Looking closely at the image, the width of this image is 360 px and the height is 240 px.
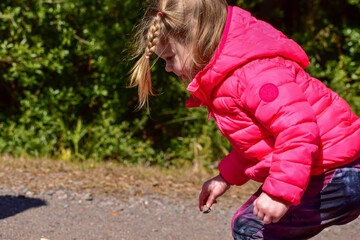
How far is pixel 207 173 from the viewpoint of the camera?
523 cm

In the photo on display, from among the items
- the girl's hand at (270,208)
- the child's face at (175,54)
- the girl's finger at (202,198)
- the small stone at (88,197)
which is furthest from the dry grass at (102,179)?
the girl's hand at (270,208)

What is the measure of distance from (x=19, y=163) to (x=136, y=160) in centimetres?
149

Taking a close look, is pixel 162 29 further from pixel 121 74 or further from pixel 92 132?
pixel 92 132

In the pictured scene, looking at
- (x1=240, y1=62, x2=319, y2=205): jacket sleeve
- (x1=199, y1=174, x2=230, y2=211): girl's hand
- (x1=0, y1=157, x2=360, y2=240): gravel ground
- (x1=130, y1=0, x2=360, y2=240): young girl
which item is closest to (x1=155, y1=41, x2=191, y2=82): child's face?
(x1=130, y1=0, x2=360, y2=240): young girl

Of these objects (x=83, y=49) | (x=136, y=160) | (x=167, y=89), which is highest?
(x=83, y=49)

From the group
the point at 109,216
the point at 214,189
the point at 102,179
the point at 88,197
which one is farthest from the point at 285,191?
the point at 102,179

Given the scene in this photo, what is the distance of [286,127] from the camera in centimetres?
175

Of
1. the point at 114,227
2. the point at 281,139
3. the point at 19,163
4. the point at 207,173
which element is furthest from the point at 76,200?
the point at 281,139

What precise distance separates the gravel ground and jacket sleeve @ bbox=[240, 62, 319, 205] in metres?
1.64

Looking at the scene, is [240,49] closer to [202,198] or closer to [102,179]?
[202,198]

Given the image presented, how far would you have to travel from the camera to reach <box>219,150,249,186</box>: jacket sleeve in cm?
233

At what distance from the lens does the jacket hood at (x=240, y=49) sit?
75.2 inches

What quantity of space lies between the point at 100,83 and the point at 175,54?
3.85 m

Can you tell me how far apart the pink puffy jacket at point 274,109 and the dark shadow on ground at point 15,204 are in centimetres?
201
